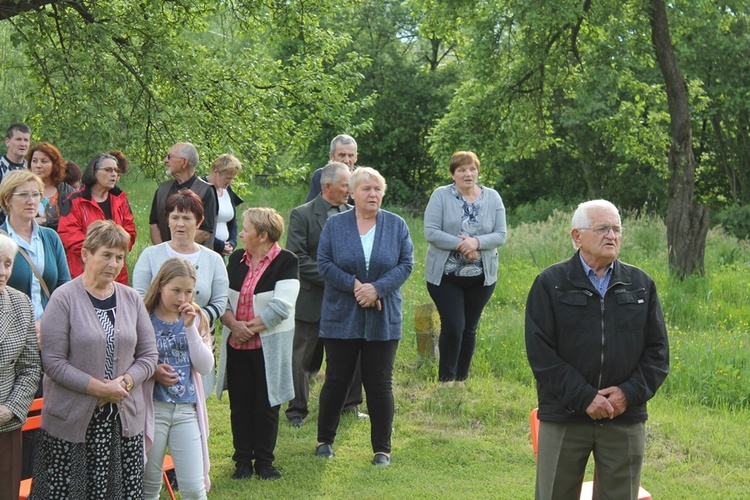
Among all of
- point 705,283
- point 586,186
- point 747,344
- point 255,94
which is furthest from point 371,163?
point 747,344

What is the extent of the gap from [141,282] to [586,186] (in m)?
24.0

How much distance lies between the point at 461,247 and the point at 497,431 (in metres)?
1.60

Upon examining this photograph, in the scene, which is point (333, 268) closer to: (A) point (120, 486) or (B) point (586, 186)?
(A) point (120, 486)

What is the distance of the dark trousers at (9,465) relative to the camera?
471 cm

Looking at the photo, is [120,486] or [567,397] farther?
[120,486]

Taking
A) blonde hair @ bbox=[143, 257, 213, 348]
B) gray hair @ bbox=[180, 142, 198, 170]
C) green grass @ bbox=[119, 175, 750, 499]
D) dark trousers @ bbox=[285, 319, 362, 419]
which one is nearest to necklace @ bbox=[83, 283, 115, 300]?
blonde hair @ bbox=[143, 257, 213, 348]

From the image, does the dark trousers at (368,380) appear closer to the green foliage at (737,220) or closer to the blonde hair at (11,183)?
the blonde hair at (11,183)

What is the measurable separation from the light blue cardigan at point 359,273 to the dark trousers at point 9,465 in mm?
2462

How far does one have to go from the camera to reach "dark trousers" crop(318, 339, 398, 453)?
6.61 m

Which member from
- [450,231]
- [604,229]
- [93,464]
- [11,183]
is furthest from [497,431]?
[11,183]

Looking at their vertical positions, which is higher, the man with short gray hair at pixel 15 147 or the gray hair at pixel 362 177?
the man with short gray hair at pixel 15 147

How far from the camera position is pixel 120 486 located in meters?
4.97

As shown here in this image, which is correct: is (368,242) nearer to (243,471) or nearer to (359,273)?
(359,273)

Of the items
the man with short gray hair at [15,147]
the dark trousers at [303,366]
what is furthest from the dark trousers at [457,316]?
the man with short gray hair at [15,147]
